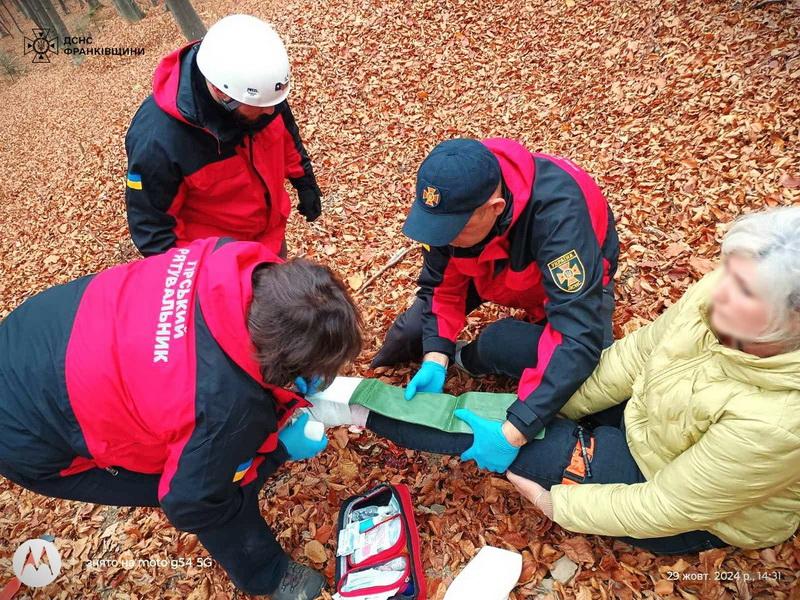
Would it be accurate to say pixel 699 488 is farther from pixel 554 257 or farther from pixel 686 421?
pixel 554 257

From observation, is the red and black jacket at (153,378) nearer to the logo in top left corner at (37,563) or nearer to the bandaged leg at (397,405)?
the bandaged leg at (397,405)

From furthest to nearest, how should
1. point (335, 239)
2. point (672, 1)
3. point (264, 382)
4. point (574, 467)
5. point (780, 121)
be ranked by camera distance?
point (672, 1) < point (335, 239) < point (780, 121) < point (574, 467) < point (264, 382)

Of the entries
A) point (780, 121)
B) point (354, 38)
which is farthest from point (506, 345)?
point (354, 38)

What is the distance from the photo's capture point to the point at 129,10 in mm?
18625

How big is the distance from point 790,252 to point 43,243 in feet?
26.7

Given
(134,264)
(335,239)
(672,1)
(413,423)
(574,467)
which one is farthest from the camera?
(672,1)

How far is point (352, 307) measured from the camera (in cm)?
182

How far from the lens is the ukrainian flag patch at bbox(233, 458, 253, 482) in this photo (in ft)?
6.59

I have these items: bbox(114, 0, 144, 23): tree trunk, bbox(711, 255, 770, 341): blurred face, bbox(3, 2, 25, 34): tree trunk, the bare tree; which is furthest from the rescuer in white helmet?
the bare tree

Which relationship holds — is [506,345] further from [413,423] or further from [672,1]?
[672,1]

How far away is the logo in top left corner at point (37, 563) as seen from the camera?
2990 mm

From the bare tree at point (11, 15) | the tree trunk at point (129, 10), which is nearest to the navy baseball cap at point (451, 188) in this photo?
the tree trunk at point (129, 10)

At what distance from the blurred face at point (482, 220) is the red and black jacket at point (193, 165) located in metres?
1.48

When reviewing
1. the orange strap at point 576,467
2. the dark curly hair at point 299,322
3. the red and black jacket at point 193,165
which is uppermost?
the red and black jacket at point 193,165
